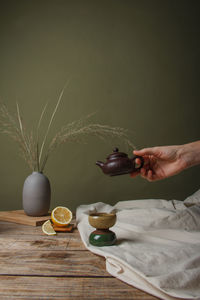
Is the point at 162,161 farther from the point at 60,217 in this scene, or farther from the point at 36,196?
the point at 36,196

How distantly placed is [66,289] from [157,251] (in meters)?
0.43

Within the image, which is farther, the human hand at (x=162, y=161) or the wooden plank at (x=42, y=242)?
the human hand at (x=162, y=161)

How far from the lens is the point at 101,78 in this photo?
8.86 feet

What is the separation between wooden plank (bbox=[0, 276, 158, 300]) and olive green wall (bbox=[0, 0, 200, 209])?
5.62 feet

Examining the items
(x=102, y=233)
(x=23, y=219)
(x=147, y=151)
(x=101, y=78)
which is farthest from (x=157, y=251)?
(x=101, y=78)

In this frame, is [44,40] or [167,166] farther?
[44,40]

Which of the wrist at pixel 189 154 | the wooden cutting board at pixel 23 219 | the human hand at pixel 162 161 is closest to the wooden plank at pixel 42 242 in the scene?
the wooden cutting board at pixel 23 219

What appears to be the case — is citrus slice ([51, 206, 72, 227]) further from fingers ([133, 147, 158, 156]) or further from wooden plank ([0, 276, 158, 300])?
wooden plank ([0, 276, 158, 300])

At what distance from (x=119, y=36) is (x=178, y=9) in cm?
69

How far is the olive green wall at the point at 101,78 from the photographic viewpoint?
2592 millimetres

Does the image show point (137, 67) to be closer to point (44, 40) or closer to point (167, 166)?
point (44, 40)

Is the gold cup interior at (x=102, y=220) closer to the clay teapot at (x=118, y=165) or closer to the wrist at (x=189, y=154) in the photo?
the clay teapot at (x=118, y=165)

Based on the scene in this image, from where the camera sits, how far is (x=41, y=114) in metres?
2.61

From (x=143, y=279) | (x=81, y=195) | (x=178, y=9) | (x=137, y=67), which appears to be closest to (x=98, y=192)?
(x=81, y=195)
